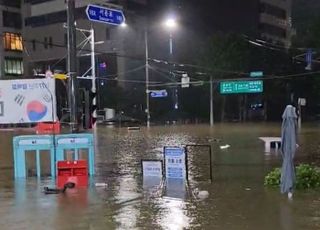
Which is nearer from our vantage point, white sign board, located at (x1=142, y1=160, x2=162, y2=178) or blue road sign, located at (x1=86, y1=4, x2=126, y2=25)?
white sign board, located at (x1=142, y1=160, x2=162, y2=178)

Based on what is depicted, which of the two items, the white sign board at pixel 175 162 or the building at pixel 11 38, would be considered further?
the building at pixel 11 38

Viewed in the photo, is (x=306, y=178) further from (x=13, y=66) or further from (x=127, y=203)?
(x=13, y=66)

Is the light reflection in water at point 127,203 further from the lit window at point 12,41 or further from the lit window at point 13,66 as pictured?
the lit window at point 12,41

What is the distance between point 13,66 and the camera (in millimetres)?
93812

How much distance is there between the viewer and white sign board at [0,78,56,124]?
15.9 meters

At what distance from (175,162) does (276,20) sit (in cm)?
9008

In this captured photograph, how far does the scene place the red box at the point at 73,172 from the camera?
13.6 metres

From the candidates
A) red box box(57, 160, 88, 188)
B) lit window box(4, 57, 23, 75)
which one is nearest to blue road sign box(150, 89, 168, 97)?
lit window box(4, 57, 23, 75)

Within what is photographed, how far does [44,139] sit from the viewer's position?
15.7 m

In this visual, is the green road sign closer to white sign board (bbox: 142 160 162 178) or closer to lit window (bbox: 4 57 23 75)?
lit window (bbox: 4 57 23 75)

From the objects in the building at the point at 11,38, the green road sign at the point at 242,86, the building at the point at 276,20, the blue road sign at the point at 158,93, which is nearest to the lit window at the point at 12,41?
the building at the point at 11,38

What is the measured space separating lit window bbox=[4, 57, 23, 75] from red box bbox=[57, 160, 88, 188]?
81.6m

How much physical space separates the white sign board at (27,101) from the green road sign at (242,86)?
168 ft

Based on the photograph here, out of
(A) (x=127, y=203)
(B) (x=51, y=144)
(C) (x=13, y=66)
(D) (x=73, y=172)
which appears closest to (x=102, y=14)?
(B) (x=51, y=144)
